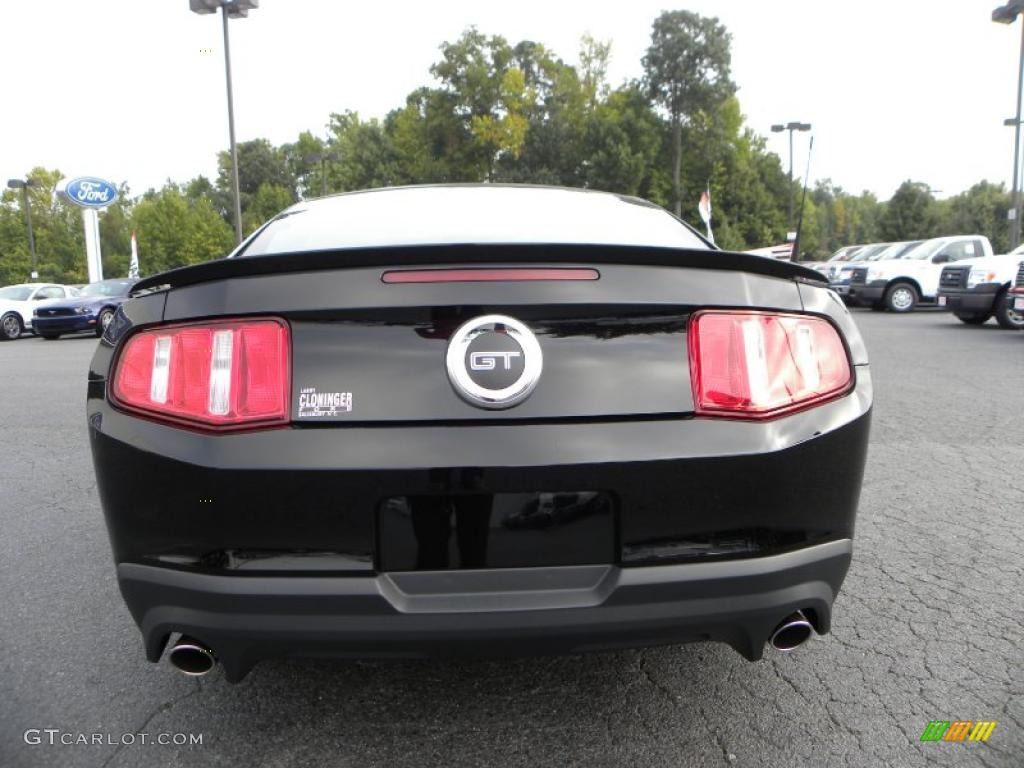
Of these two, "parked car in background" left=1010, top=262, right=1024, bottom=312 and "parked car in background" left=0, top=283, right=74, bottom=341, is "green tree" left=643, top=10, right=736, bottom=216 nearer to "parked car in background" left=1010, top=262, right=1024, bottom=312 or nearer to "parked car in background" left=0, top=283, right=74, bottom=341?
"parked car in background" left=0, top=283, right=74, bottom=341

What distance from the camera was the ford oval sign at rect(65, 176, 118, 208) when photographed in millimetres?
31094

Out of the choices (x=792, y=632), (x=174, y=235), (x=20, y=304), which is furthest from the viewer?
(x=174, y=235)

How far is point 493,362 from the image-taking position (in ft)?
5.45

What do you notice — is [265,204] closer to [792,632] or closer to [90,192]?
[90,192]

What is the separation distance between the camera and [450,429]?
1646 millimetres

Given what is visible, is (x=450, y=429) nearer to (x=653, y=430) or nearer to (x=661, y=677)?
(x=653, y=430)

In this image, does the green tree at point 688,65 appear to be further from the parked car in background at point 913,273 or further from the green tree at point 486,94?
the parked car in background at point 913,273

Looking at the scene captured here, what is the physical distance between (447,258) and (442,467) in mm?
463

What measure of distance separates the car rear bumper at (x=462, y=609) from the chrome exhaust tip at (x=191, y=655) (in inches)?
2.0

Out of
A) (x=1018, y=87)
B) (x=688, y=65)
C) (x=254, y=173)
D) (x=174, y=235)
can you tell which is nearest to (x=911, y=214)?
(x=688, y=65)

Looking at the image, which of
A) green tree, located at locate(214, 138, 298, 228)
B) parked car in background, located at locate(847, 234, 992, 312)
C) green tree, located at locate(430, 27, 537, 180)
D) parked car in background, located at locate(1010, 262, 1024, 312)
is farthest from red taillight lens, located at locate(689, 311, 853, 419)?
green tree, located at locate(214, 138, 298, 228)

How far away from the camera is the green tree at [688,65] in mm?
53375

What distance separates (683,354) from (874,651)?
1449 mm

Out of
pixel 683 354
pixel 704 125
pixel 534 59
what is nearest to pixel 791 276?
pixel 683 354
